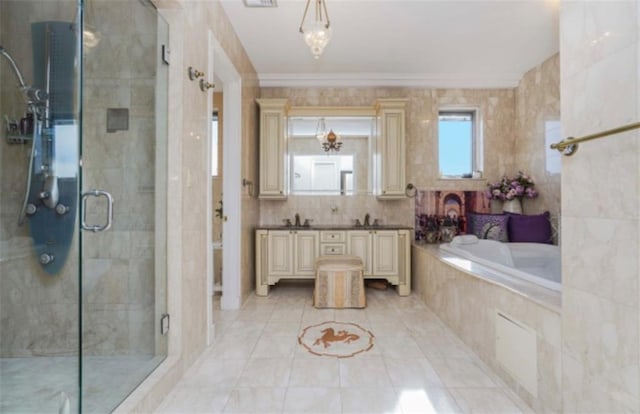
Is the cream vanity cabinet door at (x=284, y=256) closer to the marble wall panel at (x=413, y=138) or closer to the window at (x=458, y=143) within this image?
the marble wall panel at (x=413, y=138)

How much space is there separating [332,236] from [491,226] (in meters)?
1.78

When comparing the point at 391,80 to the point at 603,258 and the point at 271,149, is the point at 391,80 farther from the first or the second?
the point at 603,258

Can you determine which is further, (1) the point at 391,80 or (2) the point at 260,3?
(1) the point at 391,80

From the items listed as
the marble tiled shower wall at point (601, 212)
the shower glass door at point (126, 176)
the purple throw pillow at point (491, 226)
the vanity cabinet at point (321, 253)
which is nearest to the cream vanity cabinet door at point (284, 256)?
the vanity cabinet at point (321, 253)

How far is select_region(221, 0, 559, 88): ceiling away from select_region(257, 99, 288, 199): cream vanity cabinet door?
0.53 meters

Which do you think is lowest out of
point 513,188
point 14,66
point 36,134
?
point 513,188

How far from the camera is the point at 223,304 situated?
2.97 meters

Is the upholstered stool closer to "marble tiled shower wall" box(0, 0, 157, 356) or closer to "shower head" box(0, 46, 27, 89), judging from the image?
"marble tiled shower wall" box(0, 0, 157, 356)

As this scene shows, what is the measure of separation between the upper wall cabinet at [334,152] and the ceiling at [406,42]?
0.42m

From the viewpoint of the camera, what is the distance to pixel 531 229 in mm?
3266

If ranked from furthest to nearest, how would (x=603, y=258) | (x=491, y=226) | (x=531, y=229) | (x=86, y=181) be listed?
(x=491, y=226) < (x=531, y=229) < (x=86, y=181) < (x=603, y=258)

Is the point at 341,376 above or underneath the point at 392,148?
underneath

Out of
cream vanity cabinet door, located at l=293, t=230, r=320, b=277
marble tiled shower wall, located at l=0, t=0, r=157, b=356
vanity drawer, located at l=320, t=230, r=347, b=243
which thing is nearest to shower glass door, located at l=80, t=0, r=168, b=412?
marble tiled shower wall, located at l=0, t=0, r=157, b=356

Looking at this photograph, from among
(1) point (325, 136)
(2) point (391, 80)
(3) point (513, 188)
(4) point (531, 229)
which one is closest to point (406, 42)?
(2) point (391, 80)
